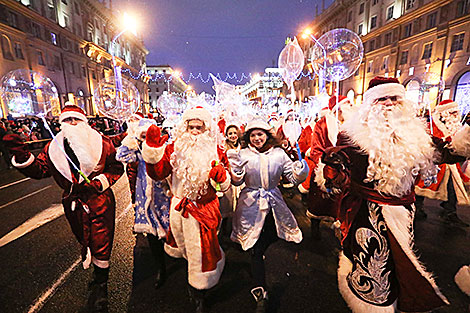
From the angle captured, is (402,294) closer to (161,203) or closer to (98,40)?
(161,203)

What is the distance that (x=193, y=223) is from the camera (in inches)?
88.3

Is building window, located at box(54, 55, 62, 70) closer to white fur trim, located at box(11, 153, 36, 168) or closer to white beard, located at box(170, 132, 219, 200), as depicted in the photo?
white fur trim, located at box(11, 153, 36, 168)

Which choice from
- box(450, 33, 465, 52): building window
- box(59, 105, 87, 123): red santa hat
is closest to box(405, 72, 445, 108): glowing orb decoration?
box(59, 105, 87, 123): red santa hat

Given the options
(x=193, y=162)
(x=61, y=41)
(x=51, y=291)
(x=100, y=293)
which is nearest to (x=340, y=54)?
(x=193, y=162)

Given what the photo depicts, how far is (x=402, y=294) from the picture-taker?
73.5 inches

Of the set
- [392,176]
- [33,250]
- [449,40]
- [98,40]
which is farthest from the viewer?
[98,40]

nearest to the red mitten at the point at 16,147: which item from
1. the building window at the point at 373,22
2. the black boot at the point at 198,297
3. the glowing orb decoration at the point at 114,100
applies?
the glowing orb decoration at the point at 114,100

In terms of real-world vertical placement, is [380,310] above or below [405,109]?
below

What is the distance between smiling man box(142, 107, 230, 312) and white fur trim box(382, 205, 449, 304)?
4.57ft

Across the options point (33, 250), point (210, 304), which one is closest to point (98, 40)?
point (33, 250)

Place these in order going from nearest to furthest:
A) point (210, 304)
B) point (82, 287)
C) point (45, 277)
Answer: point (210, 304) < point (82, 287) < point (45, 277)

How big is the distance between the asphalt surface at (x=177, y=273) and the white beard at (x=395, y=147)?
1655 mm

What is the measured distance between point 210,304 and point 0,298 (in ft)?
8.48

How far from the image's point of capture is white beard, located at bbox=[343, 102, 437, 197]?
1.85 meters
